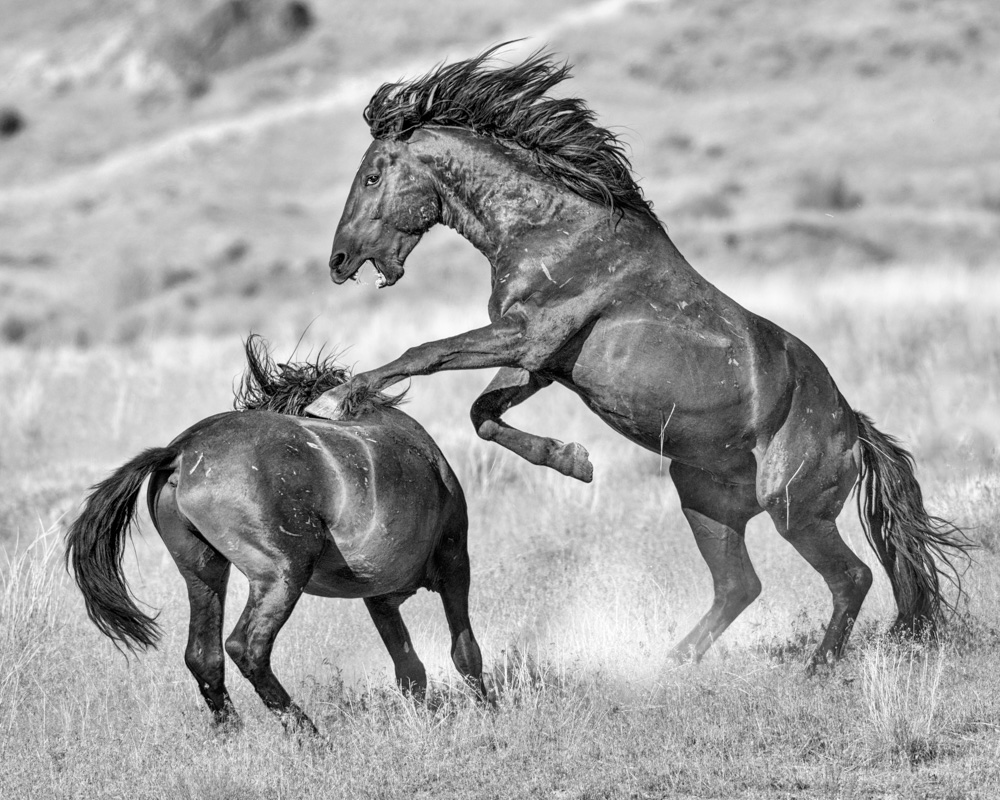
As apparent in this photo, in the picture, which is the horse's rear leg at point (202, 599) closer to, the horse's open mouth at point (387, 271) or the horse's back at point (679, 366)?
the horse's open mouth at point (387, 271)

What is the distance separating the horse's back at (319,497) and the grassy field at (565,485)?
67cm

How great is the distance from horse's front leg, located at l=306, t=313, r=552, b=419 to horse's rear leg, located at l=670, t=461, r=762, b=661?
1.35 m

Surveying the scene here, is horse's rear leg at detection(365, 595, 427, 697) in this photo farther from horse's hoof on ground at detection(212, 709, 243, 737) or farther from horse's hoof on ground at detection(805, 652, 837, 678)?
horse's hoof on ground at detection(805, 652, 837, 678)

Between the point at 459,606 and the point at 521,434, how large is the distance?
841 mm

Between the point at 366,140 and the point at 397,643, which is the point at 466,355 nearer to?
the point at 397,643

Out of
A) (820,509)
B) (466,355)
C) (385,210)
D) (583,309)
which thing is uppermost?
(385,210)

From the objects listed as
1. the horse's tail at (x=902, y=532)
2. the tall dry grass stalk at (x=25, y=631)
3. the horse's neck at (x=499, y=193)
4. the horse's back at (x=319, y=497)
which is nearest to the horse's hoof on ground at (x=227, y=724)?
the horse's back at (x=319, y=497)

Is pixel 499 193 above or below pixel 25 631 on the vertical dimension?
above

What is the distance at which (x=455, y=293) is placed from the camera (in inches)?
1115

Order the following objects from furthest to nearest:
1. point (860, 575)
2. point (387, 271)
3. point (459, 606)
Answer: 1. point (860, 575)
2. point (387, 271)
3. point (459, 606)

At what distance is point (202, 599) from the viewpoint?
18.7 ft

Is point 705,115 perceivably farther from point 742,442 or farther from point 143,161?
point 742,442

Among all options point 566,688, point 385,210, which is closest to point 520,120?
point 385,210

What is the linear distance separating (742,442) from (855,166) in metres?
35.6
